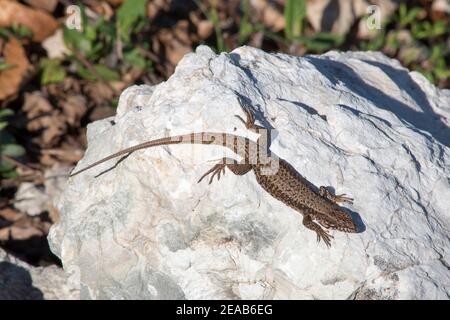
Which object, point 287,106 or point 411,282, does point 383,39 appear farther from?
point 411,282

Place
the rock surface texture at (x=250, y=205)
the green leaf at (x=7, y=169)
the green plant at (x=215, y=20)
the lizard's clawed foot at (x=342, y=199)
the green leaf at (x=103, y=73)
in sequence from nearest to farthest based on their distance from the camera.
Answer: the rock surface texture at (x=250, y=205) < the lizard's clawed foot at (x=342, y=199) < the green leaf at (x=7, y=169) < the green leaf at (x=103, y=73) < the green plant at (x=215, y=20)

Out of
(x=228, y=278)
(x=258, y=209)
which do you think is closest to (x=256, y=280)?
(x=228, y=278)

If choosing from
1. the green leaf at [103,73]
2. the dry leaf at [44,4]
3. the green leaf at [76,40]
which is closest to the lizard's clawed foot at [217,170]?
the green leaf at [103,73]

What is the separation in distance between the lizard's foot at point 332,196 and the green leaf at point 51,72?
14.0 feet

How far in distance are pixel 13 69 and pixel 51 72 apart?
0.47 meters

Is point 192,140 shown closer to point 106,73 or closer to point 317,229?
point 317,229

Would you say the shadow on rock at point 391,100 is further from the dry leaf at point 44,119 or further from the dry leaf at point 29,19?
the dry leaf at point 29,19

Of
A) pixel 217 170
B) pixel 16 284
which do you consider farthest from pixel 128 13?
pixel 217 170

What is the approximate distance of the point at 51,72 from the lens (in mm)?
7738

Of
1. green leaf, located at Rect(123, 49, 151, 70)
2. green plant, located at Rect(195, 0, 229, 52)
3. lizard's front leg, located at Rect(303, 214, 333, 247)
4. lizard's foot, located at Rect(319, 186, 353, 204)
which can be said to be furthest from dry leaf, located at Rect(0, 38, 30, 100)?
lizard's front leg, located at Rect(303, 214, 333, 247)

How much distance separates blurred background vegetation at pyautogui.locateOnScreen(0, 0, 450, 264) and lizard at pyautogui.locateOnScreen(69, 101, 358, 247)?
2488 millimetres

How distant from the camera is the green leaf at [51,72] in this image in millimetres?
7715

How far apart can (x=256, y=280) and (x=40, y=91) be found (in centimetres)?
452

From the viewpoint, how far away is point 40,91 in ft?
25.3
